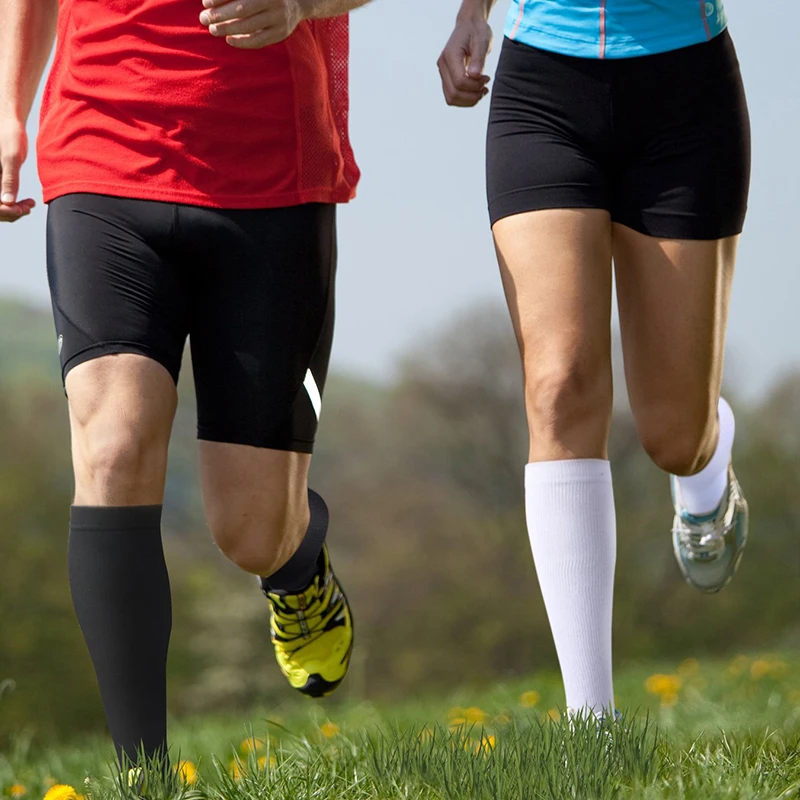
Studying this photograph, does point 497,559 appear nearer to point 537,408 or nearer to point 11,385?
point 11,385

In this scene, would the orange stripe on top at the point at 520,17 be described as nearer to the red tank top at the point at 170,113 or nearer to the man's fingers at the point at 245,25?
the red tank top at the point at 170,113

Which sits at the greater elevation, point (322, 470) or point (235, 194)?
point (235, 194)

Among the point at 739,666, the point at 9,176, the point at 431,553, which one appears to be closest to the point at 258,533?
the point at 9,176

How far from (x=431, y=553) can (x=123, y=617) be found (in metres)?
21.1

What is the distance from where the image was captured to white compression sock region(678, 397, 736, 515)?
3.52 meters

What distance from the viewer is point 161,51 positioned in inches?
99.1

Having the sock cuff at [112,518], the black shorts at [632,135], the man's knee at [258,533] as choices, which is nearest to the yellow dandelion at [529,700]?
the man's knee at [258,533]

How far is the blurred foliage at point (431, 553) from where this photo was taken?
70.7ft

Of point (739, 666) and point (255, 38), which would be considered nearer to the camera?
point (255, 38)

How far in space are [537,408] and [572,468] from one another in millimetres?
138

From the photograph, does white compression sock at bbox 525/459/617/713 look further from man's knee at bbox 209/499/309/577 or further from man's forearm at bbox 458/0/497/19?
man's forearm at bbox 458/0/497/19

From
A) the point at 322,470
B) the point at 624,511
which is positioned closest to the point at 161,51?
the point at 624,511

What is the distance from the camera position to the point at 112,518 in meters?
2.23

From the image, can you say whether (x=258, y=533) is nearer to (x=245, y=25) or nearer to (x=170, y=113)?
(x=170, y=113)
